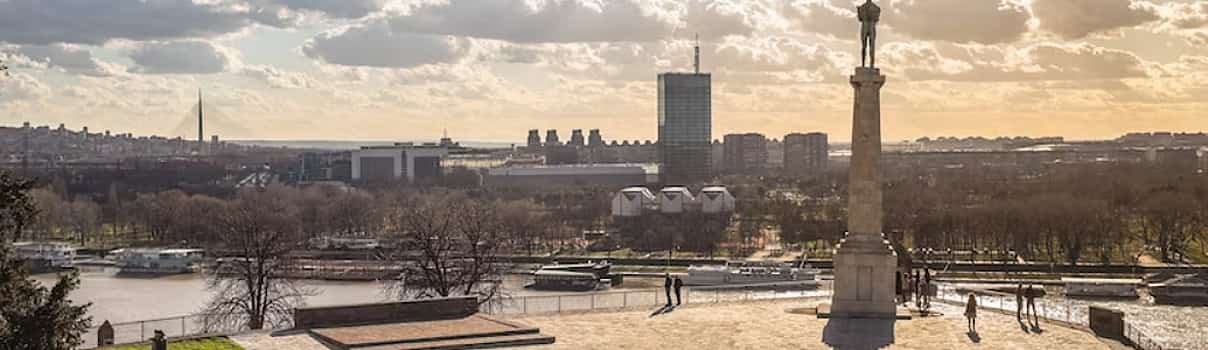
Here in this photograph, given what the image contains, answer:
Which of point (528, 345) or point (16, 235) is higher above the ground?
point (16, 235)

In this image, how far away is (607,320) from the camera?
32781mm

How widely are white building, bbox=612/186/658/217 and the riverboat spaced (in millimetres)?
39668

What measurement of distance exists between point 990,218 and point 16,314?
238ft

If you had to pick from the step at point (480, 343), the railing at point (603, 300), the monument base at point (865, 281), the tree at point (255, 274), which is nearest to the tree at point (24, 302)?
the step at point (480, 343)

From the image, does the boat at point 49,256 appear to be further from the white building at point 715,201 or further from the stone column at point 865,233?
the stone column at point 865,233

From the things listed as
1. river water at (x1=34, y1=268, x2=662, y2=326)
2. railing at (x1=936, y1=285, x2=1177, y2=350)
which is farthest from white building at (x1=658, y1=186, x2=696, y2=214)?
railing at (x1=936, y1=285, x2=1177, y2=350)

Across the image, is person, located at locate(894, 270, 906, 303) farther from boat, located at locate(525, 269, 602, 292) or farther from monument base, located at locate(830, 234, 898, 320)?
boat, located at locate(525, 269, 602, 292)

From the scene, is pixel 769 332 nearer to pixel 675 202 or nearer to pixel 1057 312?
pixel 1057 312

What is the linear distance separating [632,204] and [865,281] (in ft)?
287

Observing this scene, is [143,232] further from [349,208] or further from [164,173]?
[164,173]

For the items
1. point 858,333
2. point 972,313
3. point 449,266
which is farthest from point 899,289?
point 449,266

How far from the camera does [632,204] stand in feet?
399

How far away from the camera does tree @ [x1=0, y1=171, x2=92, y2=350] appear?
852 inches

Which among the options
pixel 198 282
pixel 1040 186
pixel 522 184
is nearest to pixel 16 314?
pixel 198 282
